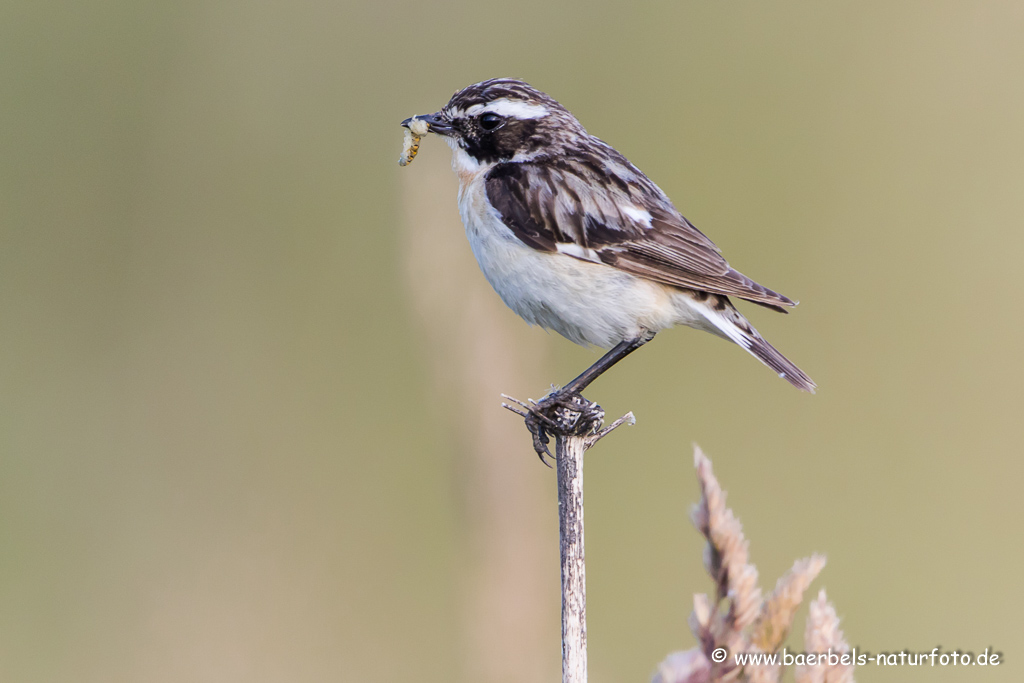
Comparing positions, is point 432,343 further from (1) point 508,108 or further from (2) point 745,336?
(2) point 745,336

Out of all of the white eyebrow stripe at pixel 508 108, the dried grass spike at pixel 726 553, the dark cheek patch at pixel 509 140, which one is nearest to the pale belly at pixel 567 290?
the dark cheek patch at pixel 509 140

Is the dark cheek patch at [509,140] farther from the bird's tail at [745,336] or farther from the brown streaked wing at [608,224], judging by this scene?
the bird's tail at [745,336]

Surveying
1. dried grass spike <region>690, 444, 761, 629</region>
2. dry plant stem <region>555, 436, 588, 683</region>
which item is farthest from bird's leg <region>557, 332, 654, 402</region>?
dried grass spike <region>690, 444, 761, 629</region>

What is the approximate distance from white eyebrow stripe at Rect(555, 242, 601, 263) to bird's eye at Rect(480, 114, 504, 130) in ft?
2.69

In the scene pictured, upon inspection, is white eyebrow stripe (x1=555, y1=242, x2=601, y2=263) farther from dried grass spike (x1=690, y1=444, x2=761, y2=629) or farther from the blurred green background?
dried grass spike (x1=690, y1=444, x2=761, y2=629)

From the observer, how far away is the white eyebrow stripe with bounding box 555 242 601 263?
13.0 feet

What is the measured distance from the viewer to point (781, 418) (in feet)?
20.6

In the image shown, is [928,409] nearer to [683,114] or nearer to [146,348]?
[683,114]

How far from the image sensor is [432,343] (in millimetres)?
3984

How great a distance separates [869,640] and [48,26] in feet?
24.0

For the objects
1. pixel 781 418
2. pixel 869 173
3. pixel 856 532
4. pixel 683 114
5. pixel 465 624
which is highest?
pixel 683 114

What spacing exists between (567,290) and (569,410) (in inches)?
33.3

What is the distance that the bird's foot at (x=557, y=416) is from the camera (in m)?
3.07

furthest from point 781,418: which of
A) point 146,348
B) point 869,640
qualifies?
point 146,348
